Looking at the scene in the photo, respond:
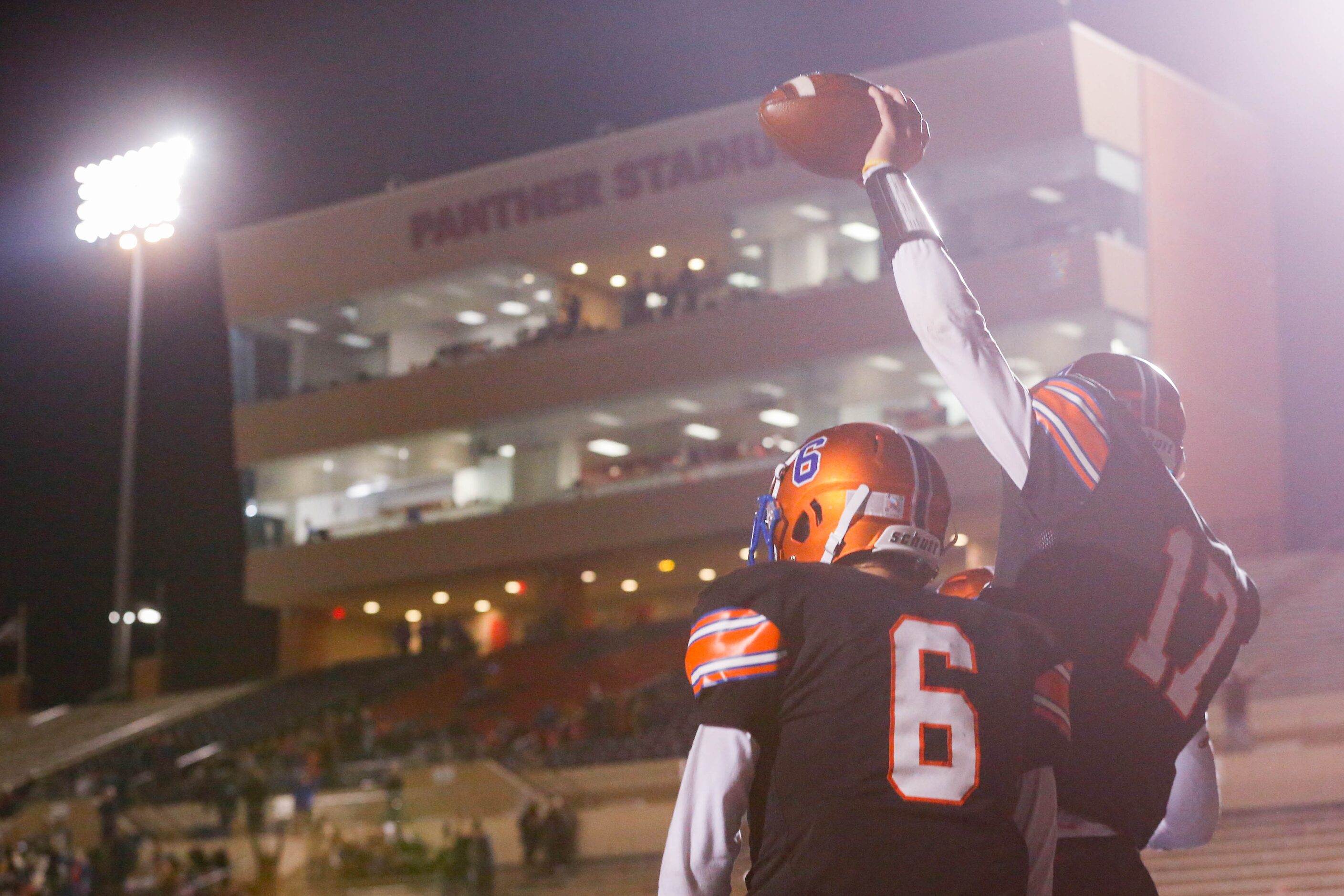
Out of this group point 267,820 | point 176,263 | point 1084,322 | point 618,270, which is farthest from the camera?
point 176,263

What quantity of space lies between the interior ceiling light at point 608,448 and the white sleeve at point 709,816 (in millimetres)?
Result: 24702

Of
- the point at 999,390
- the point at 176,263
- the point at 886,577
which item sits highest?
the point at 176,263

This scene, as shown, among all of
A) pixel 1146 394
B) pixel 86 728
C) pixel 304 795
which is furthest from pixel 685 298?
pixel 1146 394

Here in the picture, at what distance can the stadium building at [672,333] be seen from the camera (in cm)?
2312

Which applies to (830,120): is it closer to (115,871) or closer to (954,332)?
(954,332)

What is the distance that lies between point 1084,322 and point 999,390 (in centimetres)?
2091

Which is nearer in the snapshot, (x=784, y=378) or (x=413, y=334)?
(x=784, y=378)

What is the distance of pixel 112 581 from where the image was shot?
133 ft

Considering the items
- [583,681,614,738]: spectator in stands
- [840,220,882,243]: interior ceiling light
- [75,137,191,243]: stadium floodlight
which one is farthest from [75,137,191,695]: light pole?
[840,220,882,243]: interior ceiling light

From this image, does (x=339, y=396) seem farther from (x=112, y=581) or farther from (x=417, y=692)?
(x=112, y=581)

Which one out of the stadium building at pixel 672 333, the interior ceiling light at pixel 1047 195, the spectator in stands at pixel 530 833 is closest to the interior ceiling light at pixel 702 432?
the stadium building at pixel 672 333

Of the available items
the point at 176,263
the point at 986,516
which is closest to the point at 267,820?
the point at 986,516

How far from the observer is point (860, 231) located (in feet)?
81.6

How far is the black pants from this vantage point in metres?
2.69
